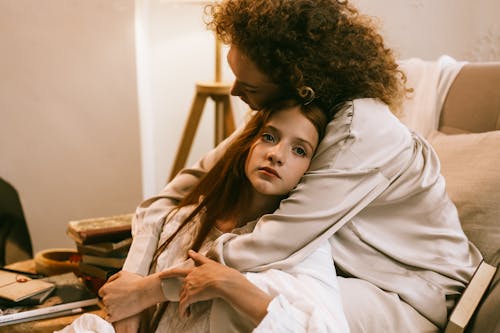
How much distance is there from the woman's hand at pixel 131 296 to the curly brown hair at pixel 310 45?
1.71 ft

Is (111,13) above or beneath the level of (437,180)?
above

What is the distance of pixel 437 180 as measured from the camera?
1.41 metres

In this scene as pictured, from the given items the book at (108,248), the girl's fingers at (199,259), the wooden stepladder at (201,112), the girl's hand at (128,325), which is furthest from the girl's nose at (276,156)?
the wooden stepladder at (201,112)

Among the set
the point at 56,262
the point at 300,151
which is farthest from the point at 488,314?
the point at 56,262

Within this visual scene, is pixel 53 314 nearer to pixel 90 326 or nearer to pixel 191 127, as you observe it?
pixel 90 326

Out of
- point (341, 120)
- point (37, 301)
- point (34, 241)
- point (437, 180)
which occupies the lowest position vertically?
point (34, 241)

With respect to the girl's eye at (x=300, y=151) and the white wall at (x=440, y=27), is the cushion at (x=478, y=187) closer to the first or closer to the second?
the girl's eye at (x=300, y=151)

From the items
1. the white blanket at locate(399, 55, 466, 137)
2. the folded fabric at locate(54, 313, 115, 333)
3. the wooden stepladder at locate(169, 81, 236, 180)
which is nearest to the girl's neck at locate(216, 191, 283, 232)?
the folded fabric at locate(54, 313, 115, 333)

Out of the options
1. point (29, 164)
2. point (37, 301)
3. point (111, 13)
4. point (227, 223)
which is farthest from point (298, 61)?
point (29, 164)

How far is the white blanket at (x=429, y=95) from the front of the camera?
183 centimetres

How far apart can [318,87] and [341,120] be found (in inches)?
3.4

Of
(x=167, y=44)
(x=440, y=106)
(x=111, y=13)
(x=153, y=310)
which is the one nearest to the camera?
(x=153, y=310)

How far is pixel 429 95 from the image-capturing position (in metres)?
1.85

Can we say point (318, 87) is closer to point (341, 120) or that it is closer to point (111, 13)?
point (341, 120)
